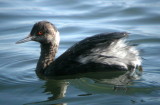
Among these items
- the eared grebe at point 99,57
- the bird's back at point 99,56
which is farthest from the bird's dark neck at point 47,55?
the bird's back at point 99,56

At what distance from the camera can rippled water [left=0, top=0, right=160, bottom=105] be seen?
299 inches

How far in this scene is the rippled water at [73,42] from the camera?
758 cm

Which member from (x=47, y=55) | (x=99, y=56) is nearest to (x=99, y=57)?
(x=99, y=56)

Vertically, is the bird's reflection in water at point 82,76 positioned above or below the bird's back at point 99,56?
below

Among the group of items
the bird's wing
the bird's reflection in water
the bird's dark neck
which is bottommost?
the bird's reflection in water

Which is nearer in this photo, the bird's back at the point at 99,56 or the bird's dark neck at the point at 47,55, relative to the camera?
the bird's back at the point at 99,56

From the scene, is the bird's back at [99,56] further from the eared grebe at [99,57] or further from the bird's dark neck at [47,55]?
the bird's dark neck at [47,55]

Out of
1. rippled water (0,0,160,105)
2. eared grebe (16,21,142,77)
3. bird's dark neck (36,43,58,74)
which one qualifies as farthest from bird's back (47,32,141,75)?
bird's dark neck (36,43,58,74)

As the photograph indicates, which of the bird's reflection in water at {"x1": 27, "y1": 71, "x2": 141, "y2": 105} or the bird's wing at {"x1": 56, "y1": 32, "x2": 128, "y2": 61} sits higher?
the bird's wing at {"x1": 56, "y1": 32, "x2": 128, "y2": 61}

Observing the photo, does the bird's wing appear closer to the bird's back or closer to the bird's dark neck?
the bird's back

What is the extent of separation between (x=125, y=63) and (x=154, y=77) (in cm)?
58

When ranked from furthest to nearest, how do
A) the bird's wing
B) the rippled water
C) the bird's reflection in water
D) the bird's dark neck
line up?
the bird's dark neck → the bird's wing → the bird's reflection in water → the rippled water

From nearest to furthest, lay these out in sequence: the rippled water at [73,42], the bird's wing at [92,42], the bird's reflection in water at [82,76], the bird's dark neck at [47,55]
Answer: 1. the rippled water at [73,42]
2. the bird's reflection in water at [82,76]
3. the bird's wing at [92,42]
4. the bird's dark neck at [47,55]

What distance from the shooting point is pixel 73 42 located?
1125 centimetres
